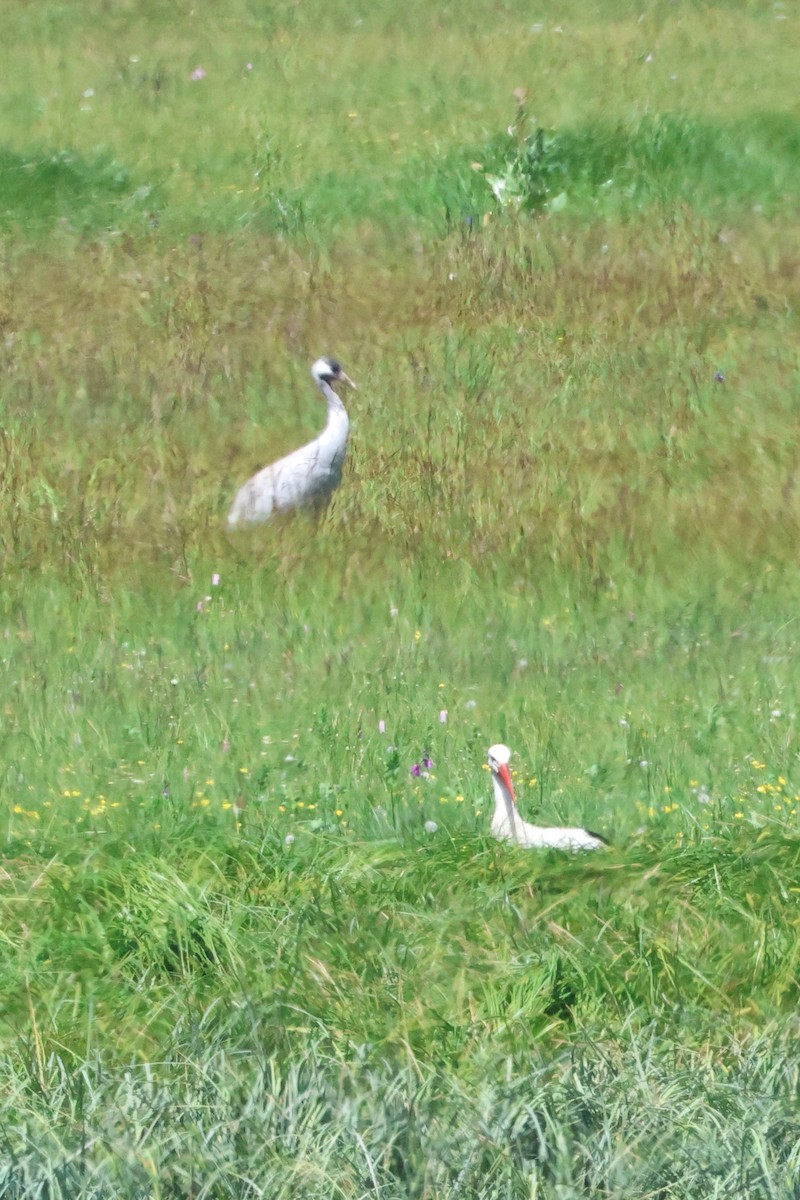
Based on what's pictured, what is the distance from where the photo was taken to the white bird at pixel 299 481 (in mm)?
10414

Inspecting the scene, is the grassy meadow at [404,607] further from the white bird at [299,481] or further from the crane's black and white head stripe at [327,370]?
the crane's black and white head stripe at [327,370]

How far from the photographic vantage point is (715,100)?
16.2 m

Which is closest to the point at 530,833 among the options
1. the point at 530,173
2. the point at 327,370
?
the point at 327,370

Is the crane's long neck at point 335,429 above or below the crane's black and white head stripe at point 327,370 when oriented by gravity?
above

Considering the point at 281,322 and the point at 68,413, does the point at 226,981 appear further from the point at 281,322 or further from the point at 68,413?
the point at 281,322

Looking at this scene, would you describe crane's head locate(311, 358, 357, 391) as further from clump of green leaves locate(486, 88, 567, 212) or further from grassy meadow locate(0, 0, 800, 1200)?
clump of green leaves locate(486, 88, 567, 212)

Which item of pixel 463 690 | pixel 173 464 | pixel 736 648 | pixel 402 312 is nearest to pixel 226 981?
pixel 463 690

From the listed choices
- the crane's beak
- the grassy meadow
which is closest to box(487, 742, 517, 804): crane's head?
the crane's beak

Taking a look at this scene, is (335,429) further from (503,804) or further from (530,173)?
(503,804)

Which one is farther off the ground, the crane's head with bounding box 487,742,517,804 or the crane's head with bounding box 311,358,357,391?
the crane's head with bounding box 487,742,517,804

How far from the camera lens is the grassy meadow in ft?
15.0

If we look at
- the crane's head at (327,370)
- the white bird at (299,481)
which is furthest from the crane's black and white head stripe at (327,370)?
the white bird at (299,481)

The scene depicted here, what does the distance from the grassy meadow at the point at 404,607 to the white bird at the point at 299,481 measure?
188 millimetres

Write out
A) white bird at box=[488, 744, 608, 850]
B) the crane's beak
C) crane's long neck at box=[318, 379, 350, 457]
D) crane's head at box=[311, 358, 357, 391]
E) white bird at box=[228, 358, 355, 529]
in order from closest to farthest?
white bird at box=[488, 744, 608, 850]
the crane's beak
white bird at box=[228, 358, 355, 529]
crane's long neck at box=[318, 379, 350, 457]
crane's head at box=[311, 358, 357, 391]
